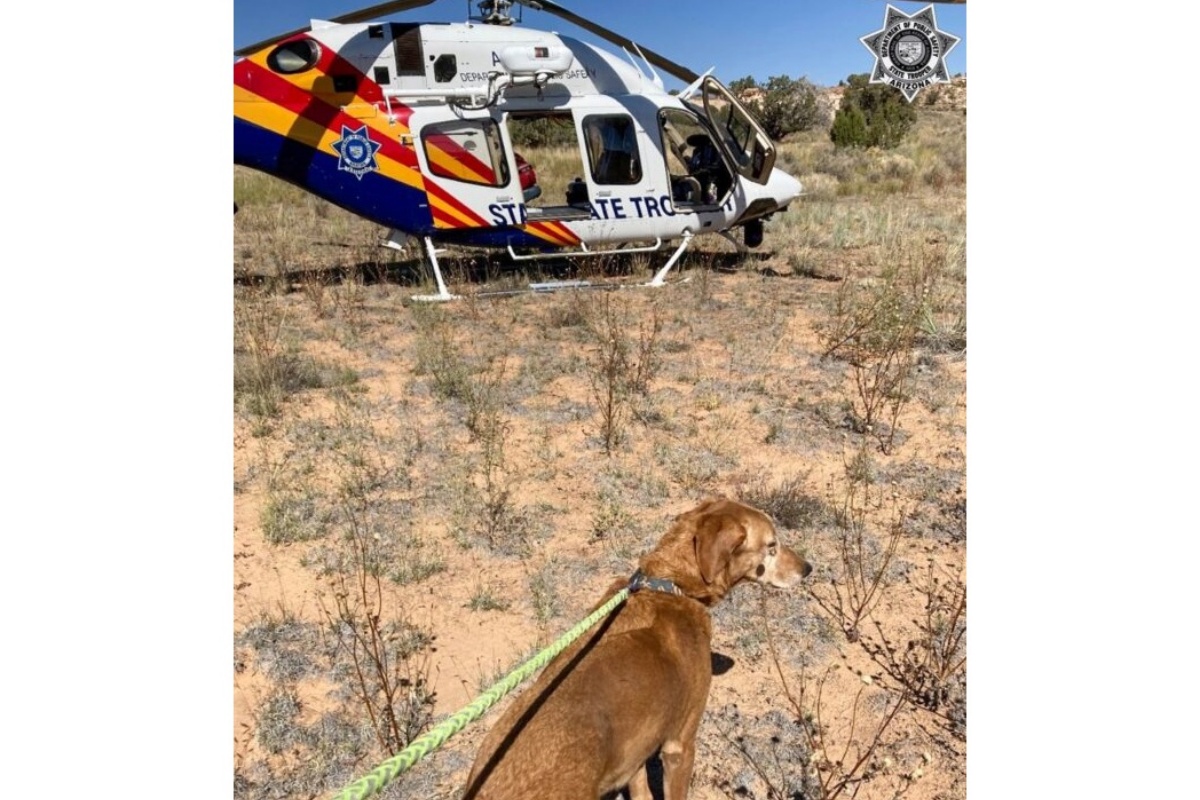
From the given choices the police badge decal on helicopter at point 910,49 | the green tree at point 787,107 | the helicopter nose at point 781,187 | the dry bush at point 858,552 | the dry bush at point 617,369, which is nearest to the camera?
the dry bush at point 858,552

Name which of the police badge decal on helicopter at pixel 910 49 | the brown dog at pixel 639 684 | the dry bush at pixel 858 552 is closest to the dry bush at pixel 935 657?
the dry bush at pixel 858 552

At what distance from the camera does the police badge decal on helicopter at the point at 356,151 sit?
26.2 feet

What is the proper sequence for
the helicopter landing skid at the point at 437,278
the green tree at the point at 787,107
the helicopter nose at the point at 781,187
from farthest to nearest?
the green tree at the point at 787,107
the helicopter nose at the point at 781,187
the helicopter landing skid at the point at 437,278

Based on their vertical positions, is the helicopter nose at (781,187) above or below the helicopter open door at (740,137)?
below

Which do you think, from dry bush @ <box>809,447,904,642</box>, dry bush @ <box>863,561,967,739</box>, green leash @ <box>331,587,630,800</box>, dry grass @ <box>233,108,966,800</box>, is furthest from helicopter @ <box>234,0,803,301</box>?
green leash @ <box>331,587,630,800</box>

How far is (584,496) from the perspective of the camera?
187 inches

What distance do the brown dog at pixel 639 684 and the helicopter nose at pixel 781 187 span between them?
26.0 feet

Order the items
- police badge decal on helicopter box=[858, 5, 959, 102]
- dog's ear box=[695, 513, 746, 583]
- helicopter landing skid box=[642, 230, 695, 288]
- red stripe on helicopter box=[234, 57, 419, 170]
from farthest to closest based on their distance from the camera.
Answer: helicopter landing skid box=[642, 230, 695, 288] → red stripe on helicopter box=[234, 57, 419, 170] → police badge decal on helicopter box=[858, 5, 959, 102] → dog's ear box=[695, 513, 746, 583]

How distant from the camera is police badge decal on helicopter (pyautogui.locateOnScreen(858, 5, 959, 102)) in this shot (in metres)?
5.64

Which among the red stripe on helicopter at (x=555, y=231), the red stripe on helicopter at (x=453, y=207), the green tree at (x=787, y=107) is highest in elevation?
the green tree at (x=787, y=107)

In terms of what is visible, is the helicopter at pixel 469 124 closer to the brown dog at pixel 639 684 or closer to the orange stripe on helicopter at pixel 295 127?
the orange stripe on helicopter at pixel 295 127

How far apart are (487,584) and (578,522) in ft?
2.50

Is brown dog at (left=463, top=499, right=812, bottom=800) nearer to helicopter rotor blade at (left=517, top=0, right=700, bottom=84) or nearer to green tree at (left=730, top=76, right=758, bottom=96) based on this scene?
helicopter rotor blade at (left=517, top=0, right=700, bottom=84)

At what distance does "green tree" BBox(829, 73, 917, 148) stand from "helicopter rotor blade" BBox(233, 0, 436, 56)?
1399 centimetres
